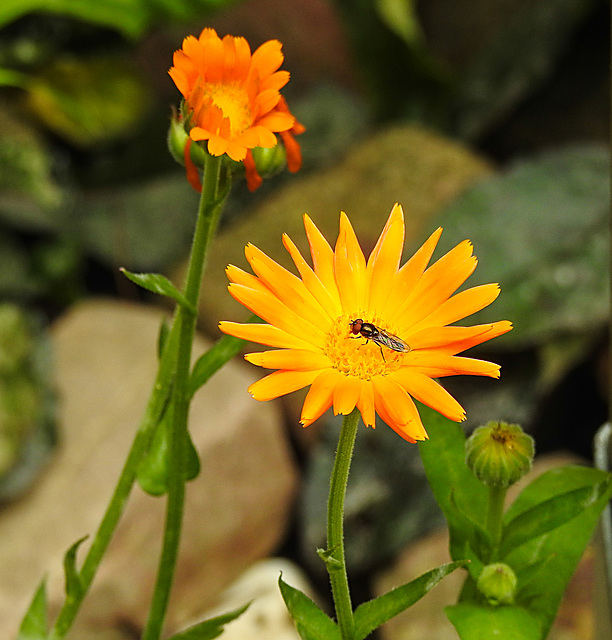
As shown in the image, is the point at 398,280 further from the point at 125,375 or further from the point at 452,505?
the point at 125,375

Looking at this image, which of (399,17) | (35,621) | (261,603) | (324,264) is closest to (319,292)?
(324,264)

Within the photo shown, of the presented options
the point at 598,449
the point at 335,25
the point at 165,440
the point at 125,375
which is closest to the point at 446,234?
the point at 125,375

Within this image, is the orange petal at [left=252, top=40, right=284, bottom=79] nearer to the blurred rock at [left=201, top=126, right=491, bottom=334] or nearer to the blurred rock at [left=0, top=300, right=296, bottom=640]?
the blurred rock at [left=0, top=300, right=296, bottom=640]

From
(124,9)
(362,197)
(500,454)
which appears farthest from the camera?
(362,197)

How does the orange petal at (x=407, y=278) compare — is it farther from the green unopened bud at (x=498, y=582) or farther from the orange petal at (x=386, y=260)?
the green unopened bud at (x=498, y=582)

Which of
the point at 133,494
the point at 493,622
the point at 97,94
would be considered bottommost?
the point at 493,622

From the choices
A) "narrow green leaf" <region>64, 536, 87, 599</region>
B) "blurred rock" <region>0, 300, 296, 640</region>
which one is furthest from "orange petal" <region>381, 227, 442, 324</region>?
"blurred rock" <region>0, 300, 296, 640</region>

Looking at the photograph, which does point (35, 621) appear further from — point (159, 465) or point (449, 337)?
point (449, 337)
